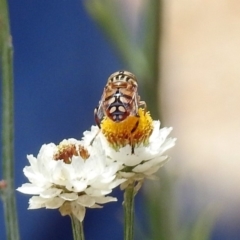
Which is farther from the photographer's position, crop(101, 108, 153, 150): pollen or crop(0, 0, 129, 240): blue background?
crop(0, 0, 129, 240): blue background

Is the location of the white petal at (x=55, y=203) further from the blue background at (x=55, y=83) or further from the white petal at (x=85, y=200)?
the blue background at (x=55, y=83)

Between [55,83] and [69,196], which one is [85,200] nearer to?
[69,196]

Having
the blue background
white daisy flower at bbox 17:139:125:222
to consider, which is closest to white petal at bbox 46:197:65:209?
white daisy flower at bbox 17:139:125:222

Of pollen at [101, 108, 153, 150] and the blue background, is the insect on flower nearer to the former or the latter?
pollen at [101, 108, 153, 150]

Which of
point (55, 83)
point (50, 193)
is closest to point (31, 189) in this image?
point (50, 193)

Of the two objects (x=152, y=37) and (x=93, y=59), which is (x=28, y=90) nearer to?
(x=93, y=59)

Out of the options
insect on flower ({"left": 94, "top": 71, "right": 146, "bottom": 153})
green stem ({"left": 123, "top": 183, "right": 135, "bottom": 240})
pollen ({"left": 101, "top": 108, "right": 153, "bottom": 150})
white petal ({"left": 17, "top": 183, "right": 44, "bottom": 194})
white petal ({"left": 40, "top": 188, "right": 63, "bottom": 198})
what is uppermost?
A: insect on flower ({"left": 94, "top": 71, "right": 146, "bottom": 153})
